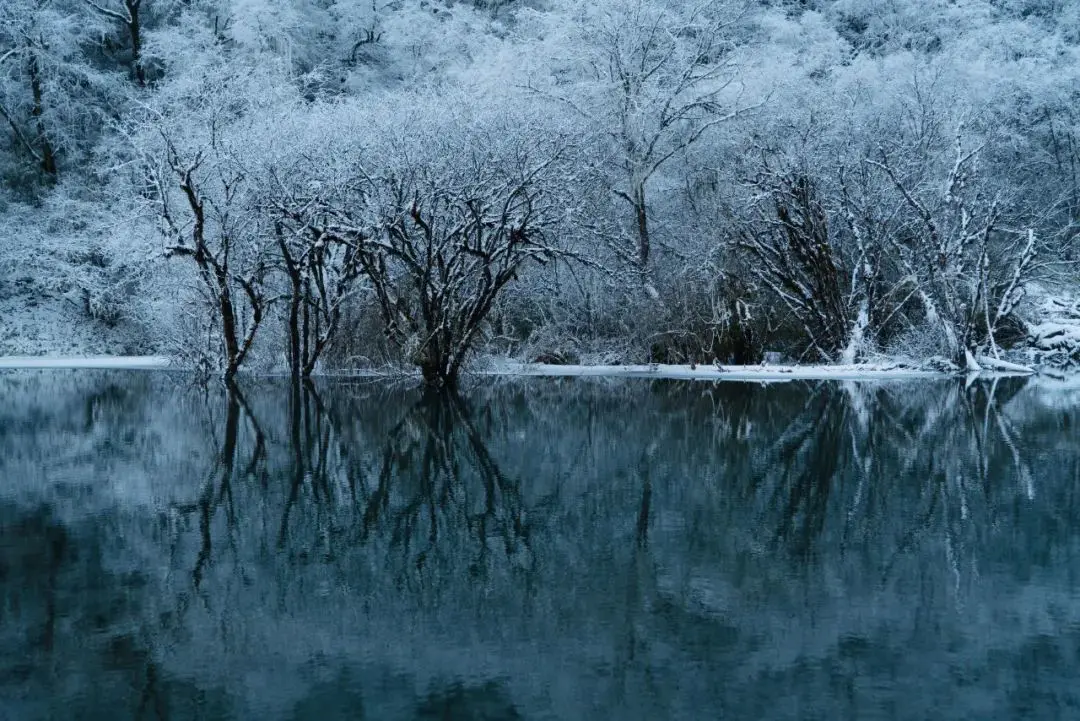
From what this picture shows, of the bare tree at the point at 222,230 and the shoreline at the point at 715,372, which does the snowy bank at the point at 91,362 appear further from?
the bare tree at the point at 222,230

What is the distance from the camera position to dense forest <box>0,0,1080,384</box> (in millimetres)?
22094

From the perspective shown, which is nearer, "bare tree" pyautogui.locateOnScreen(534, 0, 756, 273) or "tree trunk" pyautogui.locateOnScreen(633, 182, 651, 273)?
"tree trunk" pyautogui.locateOnScreen(633, 182, 651, 273)

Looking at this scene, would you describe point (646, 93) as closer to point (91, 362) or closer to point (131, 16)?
point (91, 362)

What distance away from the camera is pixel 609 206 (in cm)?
2917

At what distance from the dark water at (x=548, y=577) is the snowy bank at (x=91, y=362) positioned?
64.0 feet

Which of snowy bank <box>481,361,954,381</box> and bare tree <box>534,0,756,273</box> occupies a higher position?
bare tree <box>534,0,756,273</box>

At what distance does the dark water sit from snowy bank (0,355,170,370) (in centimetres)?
1951

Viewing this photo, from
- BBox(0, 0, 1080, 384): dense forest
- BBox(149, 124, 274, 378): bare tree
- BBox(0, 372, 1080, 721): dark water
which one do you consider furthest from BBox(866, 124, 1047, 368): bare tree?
BBox(149, 124, 274, 378): bare tree

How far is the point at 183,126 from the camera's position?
26125mm

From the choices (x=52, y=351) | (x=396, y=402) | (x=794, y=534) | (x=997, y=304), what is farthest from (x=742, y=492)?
(x=52, y=351)

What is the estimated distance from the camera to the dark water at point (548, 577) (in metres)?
4.45

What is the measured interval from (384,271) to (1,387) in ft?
31.1

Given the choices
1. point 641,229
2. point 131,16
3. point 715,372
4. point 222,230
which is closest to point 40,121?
point 131,16

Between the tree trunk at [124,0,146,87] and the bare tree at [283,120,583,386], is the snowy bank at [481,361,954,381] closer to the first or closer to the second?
the bare tree at [283,120,583,386]
